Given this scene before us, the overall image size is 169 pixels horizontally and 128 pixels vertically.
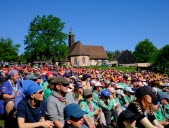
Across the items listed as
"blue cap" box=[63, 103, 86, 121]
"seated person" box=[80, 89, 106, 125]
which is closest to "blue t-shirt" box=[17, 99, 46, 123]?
"blue cap" box=[63, 103, 86, 121]

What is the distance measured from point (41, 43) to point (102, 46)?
46909mm

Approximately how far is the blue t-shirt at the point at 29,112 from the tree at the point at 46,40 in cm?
6192

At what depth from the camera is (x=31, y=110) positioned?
5.00 m

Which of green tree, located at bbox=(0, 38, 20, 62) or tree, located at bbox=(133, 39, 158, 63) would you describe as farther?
tree, located at bbox=(133, 39, 158, 63)

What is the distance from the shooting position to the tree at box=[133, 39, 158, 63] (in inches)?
4924

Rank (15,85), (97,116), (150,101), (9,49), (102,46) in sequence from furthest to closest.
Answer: (102,46) → (9,49) → (97,116) → (15,85) → (150,101)

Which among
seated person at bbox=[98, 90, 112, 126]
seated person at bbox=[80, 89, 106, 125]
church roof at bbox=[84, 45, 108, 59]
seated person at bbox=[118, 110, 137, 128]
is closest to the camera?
seated person at bbox=[118, 110, 137, 128]

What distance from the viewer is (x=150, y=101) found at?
16.2ft

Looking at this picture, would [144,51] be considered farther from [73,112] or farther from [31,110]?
[73,112]

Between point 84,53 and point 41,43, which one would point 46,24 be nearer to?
point 41,43

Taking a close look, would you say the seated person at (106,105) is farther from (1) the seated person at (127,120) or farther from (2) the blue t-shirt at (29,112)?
(1) the seated person at (127,120)

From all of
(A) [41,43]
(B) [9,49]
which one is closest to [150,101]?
(A) [41,43]

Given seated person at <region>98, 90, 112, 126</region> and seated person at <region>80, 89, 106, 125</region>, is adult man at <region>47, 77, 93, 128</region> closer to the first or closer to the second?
seated person at <region>80, 89, 106, 125</region>

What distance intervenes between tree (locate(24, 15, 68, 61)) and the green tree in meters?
20.9
